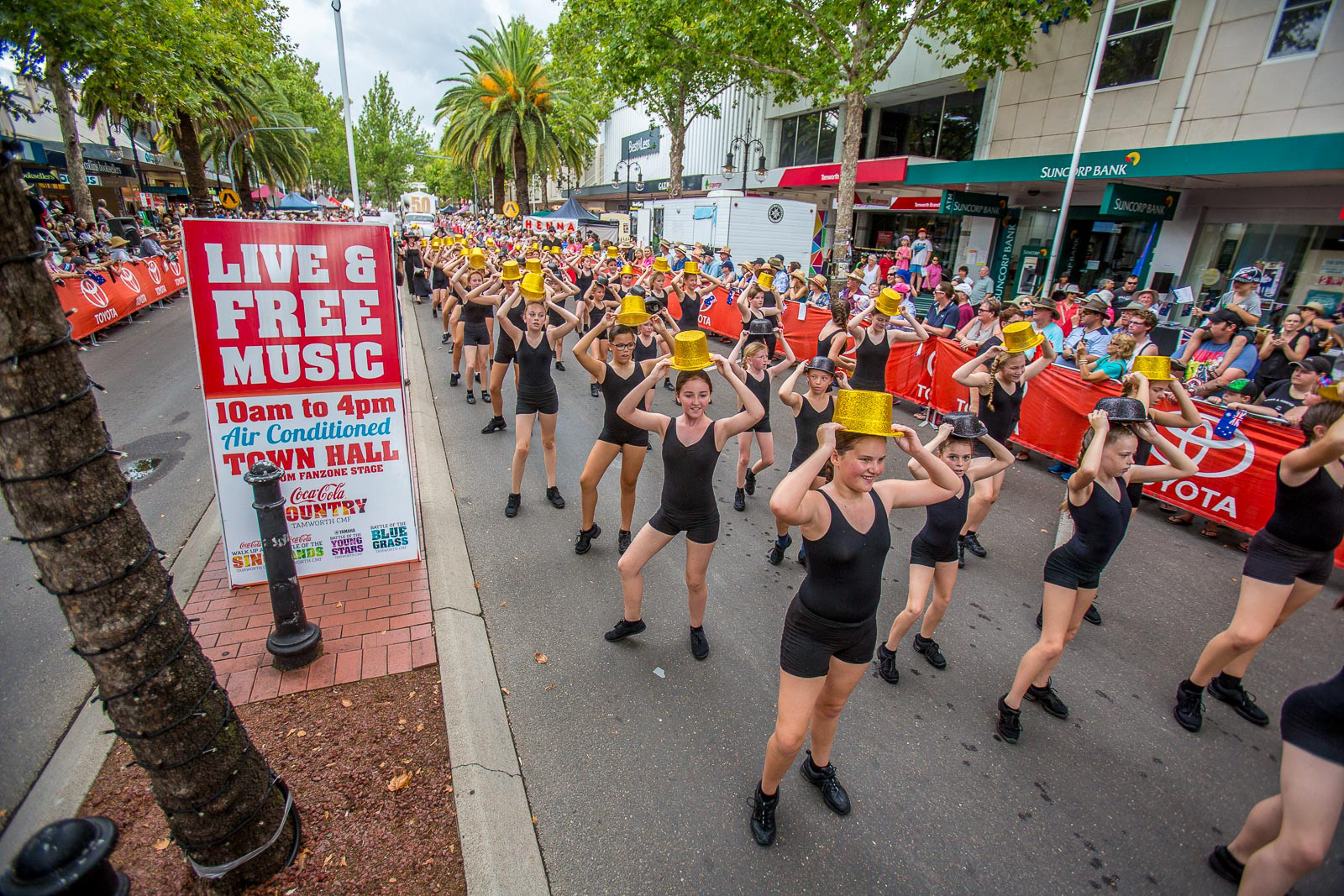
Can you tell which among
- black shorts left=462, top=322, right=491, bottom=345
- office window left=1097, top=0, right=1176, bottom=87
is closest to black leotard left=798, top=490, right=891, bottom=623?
black shorts left=462, top=322, right=491, bottom=345

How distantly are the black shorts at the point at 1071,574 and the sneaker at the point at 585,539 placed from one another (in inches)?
143

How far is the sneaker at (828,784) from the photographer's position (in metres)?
3.29

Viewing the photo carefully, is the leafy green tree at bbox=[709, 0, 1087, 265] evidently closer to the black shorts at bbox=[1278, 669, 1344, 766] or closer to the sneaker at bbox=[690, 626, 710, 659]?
the sneaker at bbox=[690, 626, 710, 659]

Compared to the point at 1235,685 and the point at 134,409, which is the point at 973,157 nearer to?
the point at 1235,685

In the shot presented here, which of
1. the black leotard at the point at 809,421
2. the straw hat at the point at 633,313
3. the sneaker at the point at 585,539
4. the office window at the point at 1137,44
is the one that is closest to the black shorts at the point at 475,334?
the sneaker at the point at 585,539

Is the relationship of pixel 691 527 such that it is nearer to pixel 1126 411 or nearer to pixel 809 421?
pixel 809 421

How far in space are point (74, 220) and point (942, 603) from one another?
83.3 feet

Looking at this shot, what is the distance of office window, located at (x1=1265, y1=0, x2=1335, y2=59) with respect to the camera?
12.3 meters

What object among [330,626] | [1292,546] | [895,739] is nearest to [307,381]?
[330,626]

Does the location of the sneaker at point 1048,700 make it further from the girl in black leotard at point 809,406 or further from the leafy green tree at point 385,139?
the leafy green tree at point 385,139

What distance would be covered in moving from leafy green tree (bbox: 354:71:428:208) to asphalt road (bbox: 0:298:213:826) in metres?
67.5

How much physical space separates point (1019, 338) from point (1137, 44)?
51.0ft

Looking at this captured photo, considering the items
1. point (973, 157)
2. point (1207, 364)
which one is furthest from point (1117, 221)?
point (1207, 364)

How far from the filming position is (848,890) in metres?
2.91
